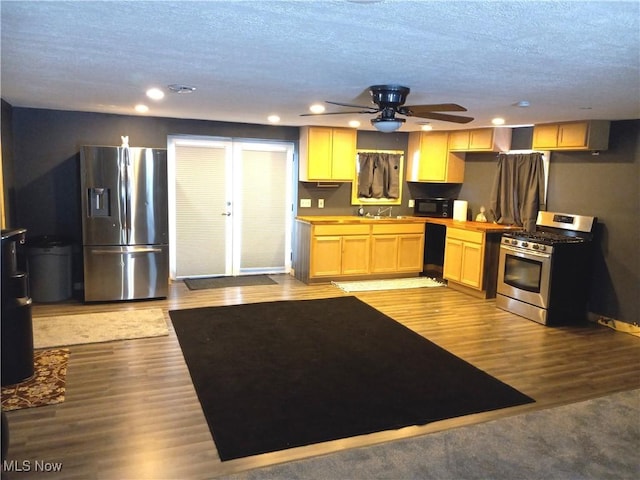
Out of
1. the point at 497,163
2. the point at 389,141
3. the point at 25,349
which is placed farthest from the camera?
the point at 389,141

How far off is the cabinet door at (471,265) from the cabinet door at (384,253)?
1.09 metres

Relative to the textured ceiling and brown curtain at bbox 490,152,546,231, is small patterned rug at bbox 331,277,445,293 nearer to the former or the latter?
brown curtain at bbox 490,152,546,231

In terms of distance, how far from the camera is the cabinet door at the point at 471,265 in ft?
20.6

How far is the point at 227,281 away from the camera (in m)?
6.98

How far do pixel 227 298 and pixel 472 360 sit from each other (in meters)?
3.17

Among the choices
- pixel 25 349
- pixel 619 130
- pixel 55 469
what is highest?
pixel 619 130

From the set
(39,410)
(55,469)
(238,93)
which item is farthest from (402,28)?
(39,410)

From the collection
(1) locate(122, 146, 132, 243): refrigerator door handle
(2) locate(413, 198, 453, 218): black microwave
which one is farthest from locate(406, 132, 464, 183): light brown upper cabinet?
(1) locate(122, 146, 132, 243): refrigerator door handle

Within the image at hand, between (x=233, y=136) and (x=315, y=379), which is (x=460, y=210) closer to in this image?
(x=233, y=136)

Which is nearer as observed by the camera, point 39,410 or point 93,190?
point 39,410

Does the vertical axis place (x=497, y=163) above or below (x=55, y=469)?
above

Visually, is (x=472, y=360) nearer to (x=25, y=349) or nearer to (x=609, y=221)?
(x=609, y=221)

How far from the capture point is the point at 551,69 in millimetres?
2996

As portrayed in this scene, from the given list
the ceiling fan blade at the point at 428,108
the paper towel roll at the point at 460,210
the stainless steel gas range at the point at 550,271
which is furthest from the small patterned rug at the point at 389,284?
the ceiling fan blade at the point at 428,108
